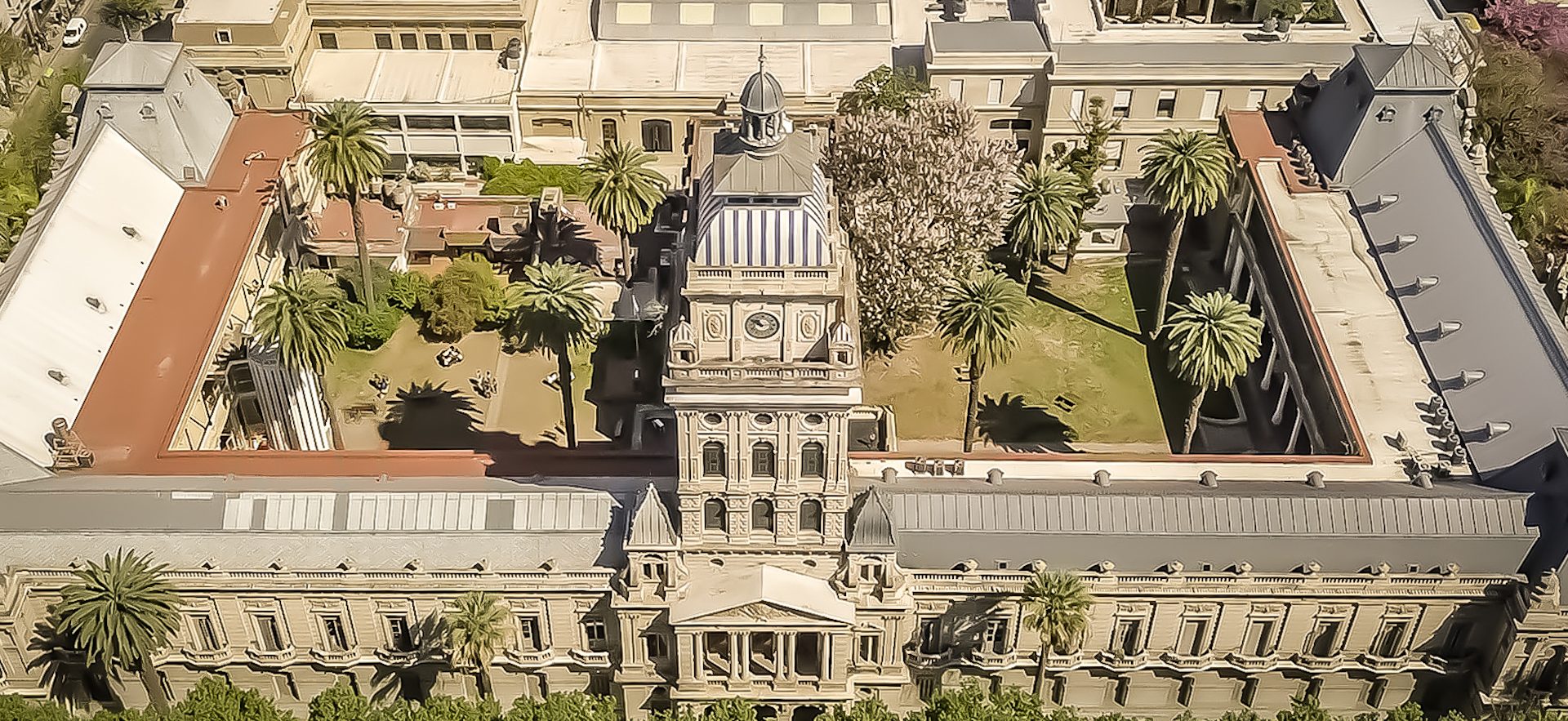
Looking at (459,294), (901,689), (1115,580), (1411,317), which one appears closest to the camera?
(1115,580)

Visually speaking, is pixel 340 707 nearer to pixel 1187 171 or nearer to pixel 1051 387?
pixel 1051 387

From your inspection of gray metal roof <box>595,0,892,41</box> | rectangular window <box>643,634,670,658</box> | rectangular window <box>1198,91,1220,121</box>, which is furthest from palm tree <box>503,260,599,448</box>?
rectangular window <box>1198,91,1220,121</box>

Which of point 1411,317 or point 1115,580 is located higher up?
point 1411,317

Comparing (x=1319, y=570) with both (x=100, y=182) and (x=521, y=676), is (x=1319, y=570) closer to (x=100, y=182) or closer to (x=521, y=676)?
(x=521, y=676)

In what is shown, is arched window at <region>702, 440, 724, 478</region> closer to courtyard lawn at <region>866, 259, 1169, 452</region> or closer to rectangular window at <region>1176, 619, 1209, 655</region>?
rectangular window at <region>1176, 619, 1209, 655</region>

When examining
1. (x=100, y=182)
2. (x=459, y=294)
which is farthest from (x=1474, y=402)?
(x=100, y=182)

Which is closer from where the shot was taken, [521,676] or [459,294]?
[521,676]
